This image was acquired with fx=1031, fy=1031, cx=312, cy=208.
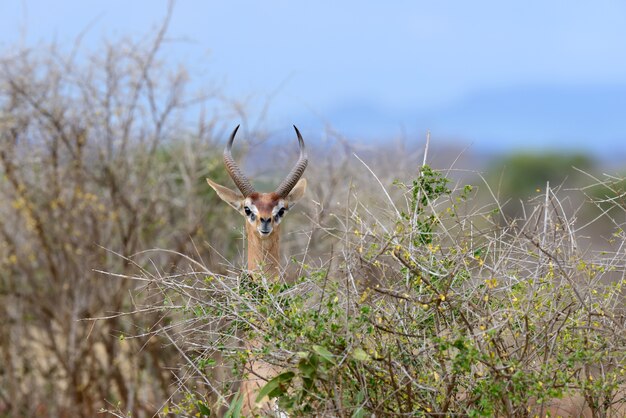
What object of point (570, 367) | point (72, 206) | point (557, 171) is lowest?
point (557, 171)

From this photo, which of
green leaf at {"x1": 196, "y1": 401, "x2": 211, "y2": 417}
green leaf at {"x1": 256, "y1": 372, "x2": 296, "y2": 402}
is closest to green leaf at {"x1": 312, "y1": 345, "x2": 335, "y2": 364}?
green leaf at {"x1": 256, "y1": 372, "x2": 296, "y2": 402}

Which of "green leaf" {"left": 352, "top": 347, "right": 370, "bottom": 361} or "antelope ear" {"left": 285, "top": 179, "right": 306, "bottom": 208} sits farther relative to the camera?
"antelope ear" {"left": 285, "top": 179, "right": 306, "bottom": 208}

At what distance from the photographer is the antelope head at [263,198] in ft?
23.9

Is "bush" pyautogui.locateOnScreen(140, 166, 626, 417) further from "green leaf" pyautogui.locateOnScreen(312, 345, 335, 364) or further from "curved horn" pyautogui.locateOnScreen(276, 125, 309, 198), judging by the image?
"curved horn" pyautogui.locateOnScreen(276, 125, 309, 198)

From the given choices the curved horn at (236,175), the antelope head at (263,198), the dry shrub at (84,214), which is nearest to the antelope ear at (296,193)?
the antelope head at (263,198)

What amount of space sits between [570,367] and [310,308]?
1.17 m

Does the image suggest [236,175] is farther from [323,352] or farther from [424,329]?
[323,352]

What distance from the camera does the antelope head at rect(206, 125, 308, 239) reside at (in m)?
7.28

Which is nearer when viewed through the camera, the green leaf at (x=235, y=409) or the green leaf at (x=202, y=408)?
the green leaf at (x=235, y=409)

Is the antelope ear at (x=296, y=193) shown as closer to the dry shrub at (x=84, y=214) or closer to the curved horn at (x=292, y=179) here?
the curved horn at (x=292, y=179)

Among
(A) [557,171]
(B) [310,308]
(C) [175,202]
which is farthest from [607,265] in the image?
(A) [557,171]

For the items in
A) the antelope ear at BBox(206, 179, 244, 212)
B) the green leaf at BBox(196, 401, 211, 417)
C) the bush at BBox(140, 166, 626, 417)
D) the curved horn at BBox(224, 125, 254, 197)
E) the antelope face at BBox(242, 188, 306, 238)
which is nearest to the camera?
the bush at BBox(140, 166, 626, 417)

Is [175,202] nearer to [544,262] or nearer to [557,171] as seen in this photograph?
[544,262]

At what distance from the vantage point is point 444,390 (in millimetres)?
4641
